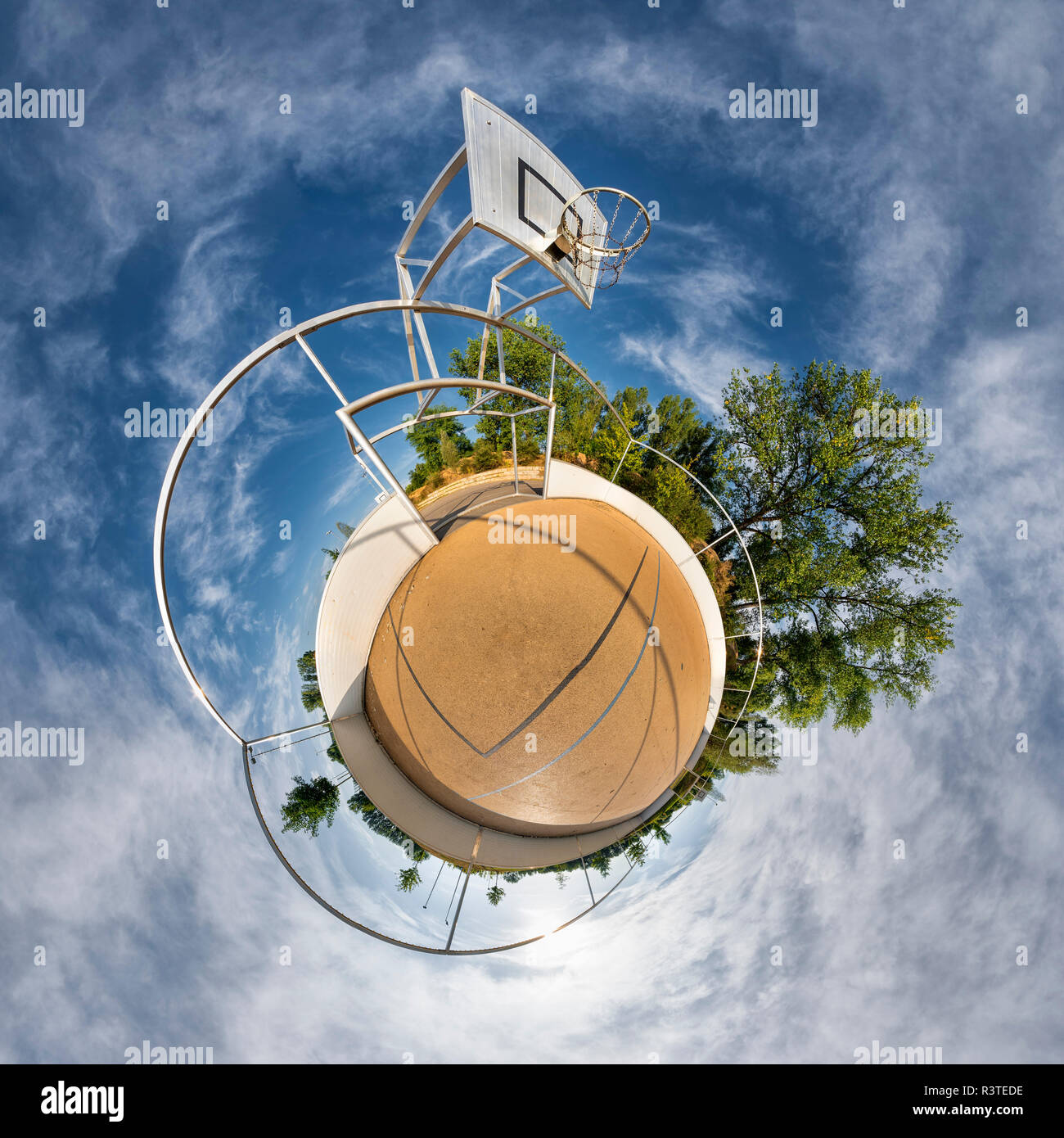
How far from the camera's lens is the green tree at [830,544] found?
16500 mm

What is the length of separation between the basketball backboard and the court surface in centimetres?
567

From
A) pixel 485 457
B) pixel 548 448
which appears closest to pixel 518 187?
pixel 548 448

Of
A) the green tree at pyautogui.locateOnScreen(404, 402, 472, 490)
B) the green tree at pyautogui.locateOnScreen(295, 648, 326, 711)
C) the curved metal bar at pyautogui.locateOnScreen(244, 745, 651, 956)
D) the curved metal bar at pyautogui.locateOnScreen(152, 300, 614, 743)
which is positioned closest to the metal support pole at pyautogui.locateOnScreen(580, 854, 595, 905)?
the curved metal bar at pyautogui.locateOnScreen(244, 745, 651, 956)

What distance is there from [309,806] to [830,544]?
1721 centimetres

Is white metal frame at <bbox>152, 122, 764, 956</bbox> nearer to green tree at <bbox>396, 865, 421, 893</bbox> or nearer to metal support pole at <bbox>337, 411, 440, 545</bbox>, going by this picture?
metal support pole at <bbox>337, 411, 440, 545</bbox>

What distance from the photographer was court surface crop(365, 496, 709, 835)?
12.3 meters

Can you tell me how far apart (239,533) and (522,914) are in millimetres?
9211

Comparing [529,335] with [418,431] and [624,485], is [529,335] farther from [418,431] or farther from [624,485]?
[624,485]

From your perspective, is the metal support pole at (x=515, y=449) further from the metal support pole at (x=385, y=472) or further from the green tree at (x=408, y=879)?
the green tree at (x=408, y=879)

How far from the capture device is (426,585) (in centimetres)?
1270

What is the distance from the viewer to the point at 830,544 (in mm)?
16969

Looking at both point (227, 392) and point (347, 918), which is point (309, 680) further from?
point (227, 392)

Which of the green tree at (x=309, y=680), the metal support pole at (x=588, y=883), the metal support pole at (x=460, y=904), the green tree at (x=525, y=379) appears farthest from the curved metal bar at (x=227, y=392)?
the green tree at (x=525, y=379)
